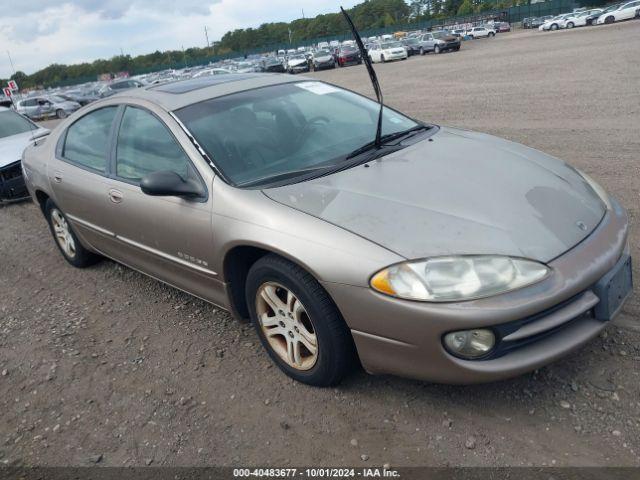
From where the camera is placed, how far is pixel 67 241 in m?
4.83

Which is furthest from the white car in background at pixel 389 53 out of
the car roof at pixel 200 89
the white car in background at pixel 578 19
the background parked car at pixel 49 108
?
the car roof at pixel 200 89

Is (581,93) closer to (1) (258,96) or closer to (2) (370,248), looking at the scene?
(1) (258,96)

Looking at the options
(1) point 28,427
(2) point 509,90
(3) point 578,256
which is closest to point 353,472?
(3) point 578,256

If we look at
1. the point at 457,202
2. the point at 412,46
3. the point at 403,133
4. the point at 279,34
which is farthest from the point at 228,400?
the point at 279,34

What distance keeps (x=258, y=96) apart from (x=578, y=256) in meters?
2.21

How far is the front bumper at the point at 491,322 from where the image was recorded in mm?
2168

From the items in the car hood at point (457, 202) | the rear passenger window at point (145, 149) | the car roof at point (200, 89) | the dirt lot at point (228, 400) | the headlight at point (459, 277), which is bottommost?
the dirt lot at point (228, 400)

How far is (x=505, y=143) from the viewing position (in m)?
3.50

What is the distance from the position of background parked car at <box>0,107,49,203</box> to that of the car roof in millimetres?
4508

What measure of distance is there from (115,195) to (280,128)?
3.98 ft

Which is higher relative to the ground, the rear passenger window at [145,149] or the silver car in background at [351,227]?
the rear passenger window at [145,149]

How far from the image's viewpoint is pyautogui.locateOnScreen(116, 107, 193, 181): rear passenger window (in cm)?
320

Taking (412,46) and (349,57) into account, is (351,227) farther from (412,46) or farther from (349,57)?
(412,46)

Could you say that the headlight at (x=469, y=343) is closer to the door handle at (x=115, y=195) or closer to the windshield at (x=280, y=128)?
the windshield at (x=280, y=128)
